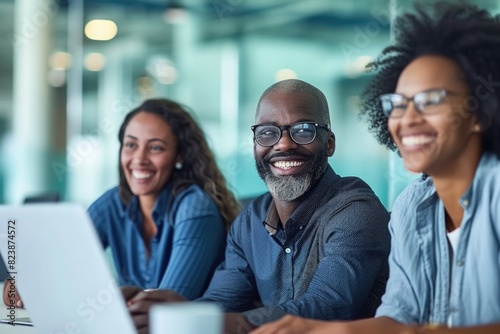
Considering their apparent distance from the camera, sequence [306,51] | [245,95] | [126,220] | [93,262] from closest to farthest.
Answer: [93,262] < [126,220] < [306,51] < [245,95]

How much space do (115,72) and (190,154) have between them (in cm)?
442

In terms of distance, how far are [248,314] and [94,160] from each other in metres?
5.62

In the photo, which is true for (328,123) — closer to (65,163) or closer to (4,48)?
(65,163)

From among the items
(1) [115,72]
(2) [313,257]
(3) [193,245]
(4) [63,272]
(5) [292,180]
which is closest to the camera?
(4) [63,272]

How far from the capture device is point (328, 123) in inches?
92.4

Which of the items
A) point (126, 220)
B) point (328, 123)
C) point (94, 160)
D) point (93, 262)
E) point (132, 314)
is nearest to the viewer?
point (93, 262)

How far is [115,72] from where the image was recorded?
7.45m

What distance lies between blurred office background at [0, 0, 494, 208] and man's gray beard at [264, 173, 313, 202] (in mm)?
3650

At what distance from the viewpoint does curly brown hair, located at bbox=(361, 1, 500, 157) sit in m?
1.57

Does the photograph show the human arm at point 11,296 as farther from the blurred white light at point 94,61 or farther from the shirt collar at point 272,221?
the blurred white light at point 94,61

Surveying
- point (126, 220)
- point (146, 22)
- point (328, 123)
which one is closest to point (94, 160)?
point (146, 22)

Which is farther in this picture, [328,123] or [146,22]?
[146,22]

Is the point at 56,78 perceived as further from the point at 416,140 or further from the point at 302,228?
the point at 416,140

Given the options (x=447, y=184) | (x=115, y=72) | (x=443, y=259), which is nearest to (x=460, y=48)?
(x=447, y=184)
